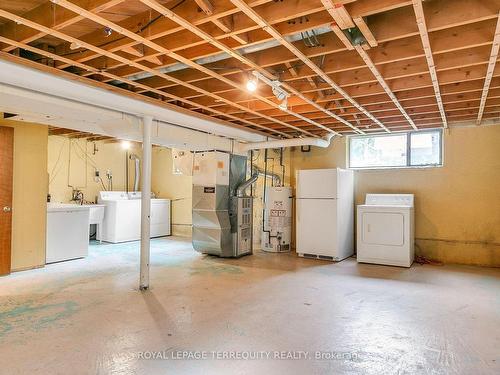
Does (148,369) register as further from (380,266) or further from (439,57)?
(380,266)

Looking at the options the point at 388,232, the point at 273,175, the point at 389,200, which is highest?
the point at 273,175

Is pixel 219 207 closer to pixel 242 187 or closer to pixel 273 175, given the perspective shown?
pixel 242 187

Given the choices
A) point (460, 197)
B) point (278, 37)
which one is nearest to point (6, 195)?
point (278, 37)

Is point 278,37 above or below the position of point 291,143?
above

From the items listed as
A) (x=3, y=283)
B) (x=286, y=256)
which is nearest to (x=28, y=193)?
(x=3, y=283)

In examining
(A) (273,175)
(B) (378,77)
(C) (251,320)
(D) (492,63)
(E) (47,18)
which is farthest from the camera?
(A) (273,175)

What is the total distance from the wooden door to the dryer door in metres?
5.36

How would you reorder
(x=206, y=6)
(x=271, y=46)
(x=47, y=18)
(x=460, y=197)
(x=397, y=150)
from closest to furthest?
(x=206, y=6)
(x=47, y=18)
(x=271, y=46)
(x=460, y=197)
(x=397, y=150)

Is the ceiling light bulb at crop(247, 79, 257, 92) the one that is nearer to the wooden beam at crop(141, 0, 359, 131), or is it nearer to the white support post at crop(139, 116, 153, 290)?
the wooden beam at crop(141, 0, 359, 131)

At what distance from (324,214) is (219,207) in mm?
1842

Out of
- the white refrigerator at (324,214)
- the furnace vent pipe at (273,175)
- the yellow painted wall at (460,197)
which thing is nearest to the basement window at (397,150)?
the yellow painted wall at (460,197)

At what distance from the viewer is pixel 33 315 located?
10.5ft

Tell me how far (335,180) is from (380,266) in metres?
1.58

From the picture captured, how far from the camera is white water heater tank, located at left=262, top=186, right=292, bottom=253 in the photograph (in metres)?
6.57
